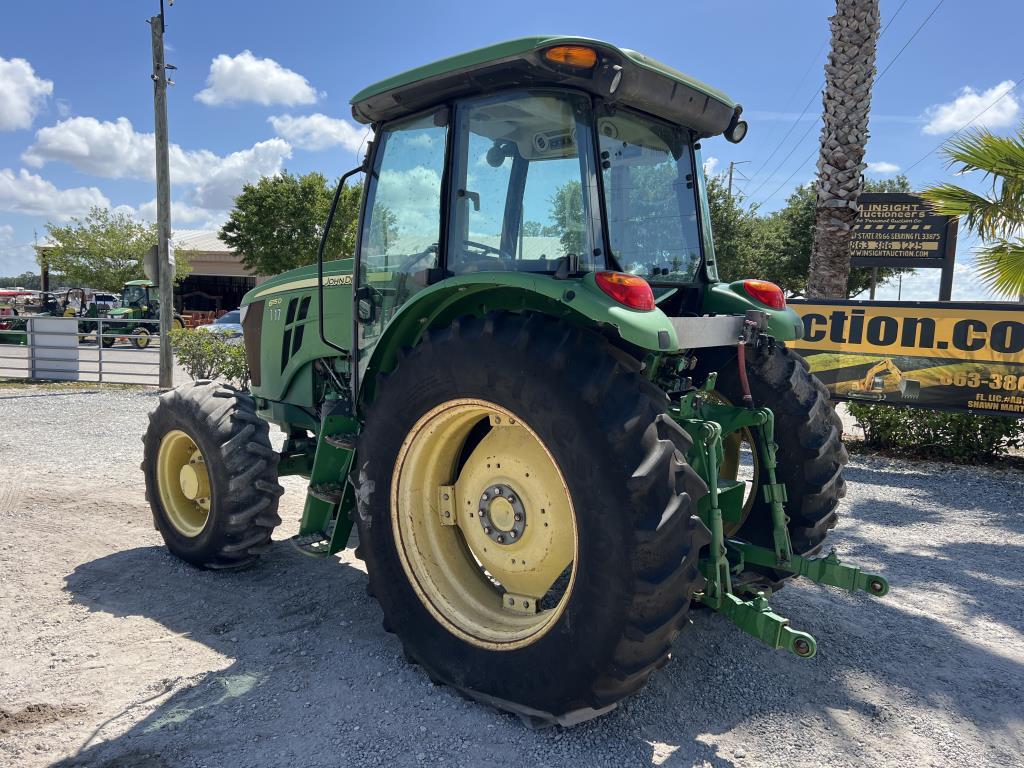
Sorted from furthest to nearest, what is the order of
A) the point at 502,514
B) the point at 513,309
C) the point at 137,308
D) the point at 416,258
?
the point at 137,308, the point at 416,258, the point at 502,514, the point at 513,309

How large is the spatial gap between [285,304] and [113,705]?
108 inches

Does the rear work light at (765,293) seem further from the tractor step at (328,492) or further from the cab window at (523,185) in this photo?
the tractor step at (328,492)

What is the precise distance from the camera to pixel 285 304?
5.11 m

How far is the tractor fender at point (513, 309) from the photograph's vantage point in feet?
8.88

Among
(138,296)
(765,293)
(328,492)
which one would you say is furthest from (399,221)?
(138,296)

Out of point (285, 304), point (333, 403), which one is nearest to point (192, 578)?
point (333, 403)

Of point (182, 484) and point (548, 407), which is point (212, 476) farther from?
point (548, 407)

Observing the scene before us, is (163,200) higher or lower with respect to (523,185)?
higher

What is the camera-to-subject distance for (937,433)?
8.91 metres

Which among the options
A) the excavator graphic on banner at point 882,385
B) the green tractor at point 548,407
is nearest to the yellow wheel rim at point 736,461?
the green tractor at point 548,407

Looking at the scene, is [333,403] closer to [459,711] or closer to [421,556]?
[421,556]

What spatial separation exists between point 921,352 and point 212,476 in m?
7.75

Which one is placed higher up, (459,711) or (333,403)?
(333,403)

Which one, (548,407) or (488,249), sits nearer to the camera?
(548,407)
